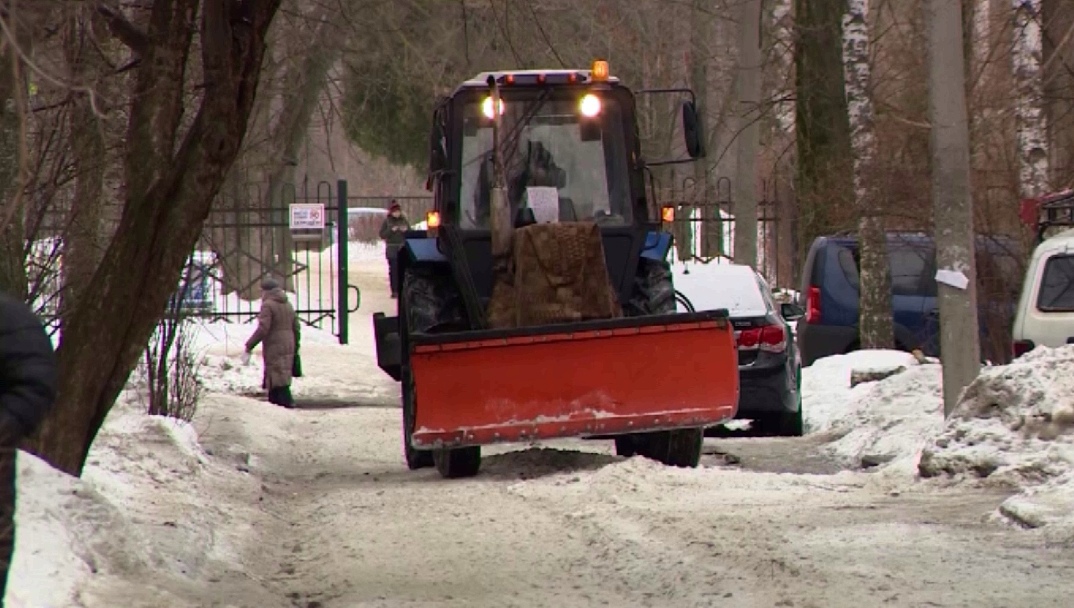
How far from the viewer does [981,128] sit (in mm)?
21766

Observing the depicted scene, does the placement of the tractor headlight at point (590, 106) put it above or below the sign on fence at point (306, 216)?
above

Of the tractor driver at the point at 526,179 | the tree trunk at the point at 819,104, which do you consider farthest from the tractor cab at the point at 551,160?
the tree trunk at the point at 819,104

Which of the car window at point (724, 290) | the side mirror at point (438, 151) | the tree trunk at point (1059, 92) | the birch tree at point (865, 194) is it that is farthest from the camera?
the birch tree at point (865, 194)

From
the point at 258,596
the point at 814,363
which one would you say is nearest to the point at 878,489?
the point at 258,596

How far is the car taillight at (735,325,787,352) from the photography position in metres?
17.0

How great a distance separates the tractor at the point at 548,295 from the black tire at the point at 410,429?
2cm

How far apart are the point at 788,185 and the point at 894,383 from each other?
1639 cm

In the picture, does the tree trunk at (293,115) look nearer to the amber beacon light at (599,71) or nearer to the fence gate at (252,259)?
the fence gate at (252,259)

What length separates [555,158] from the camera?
14414 millimetres

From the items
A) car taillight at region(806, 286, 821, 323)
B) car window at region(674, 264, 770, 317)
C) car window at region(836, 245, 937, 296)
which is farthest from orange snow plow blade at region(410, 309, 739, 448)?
car window at region(836, 245, 937, 296)

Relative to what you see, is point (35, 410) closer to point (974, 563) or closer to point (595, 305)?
point (974, 563)

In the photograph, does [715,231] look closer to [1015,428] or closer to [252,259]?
[252,259]

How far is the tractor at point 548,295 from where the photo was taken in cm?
1280

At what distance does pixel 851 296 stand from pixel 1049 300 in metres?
7.44
